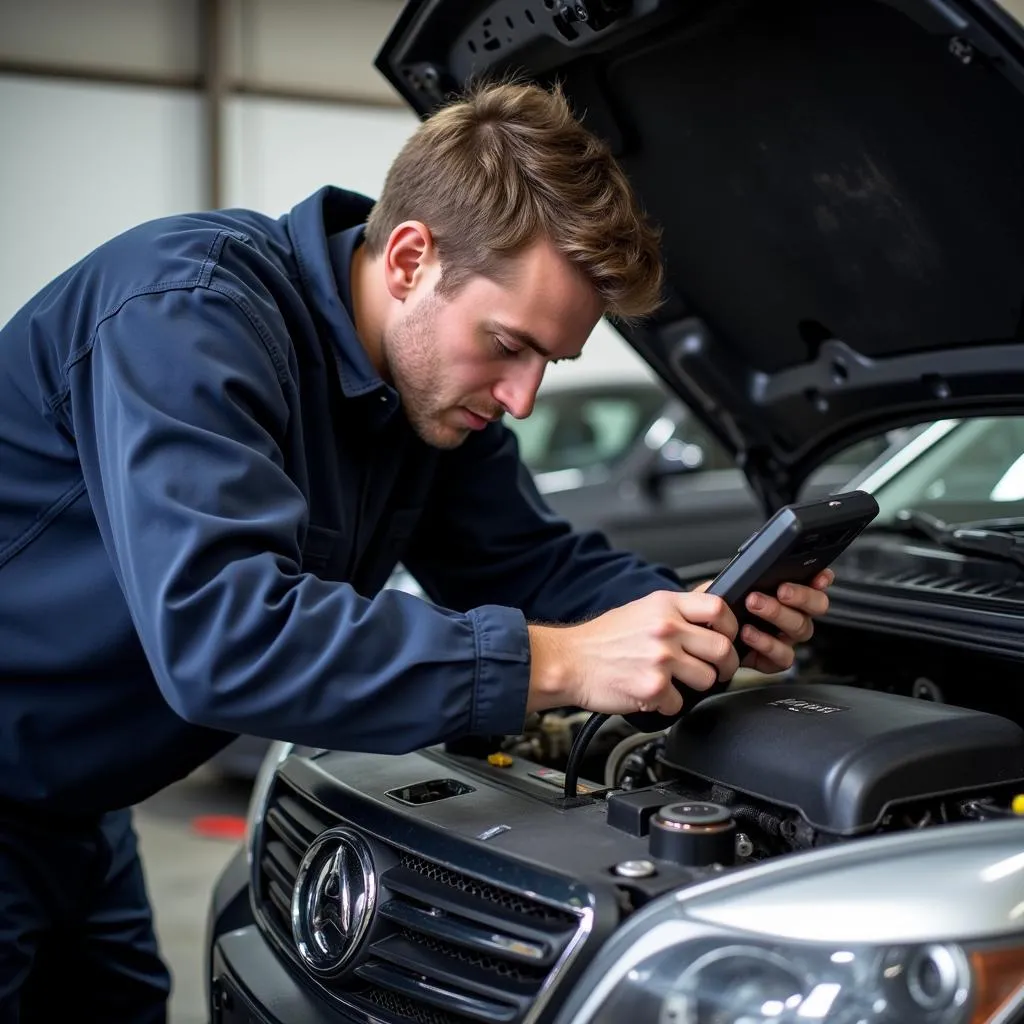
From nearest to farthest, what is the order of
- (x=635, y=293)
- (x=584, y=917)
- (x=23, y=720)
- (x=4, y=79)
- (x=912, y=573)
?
(x=584, y=917) → (x=23, y=720) → (x=635, y=293) → (x=912, y=573) → (x=4, y=79)

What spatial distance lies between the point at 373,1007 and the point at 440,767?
0.36 m

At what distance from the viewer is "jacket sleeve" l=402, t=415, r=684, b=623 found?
2018 millimetres

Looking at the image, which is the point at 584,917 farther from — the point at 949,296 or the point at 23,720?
the point at 949,296

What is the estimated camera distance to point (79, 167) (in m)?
7.35

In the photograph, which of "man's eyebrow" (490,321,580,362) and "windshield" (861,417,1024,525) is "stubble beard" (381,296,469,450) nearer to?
"man's eyebrow" (490,321,580,362)

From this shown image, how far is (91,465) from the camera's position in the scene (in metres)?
1.46

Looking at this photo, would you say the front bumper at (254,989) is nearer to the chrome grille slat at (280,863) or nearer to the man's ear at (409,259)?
the chrome grille slat at (280,863)

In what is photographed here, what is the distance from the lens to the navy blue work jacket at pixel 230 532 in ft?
4.23

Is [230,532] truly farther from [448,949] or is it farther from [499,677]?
[448,949]

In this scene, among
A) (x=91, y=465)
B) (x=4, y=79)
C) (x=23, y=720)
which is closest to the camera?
(x=91, y=465)

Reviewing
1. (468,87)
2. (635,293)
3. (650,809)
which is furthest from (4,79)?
(650,809)

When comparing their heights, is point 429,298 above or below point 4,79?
below

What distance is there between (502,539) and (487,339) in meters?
0.51

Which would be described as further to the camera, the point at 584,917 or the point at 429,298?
the point at 429,298
